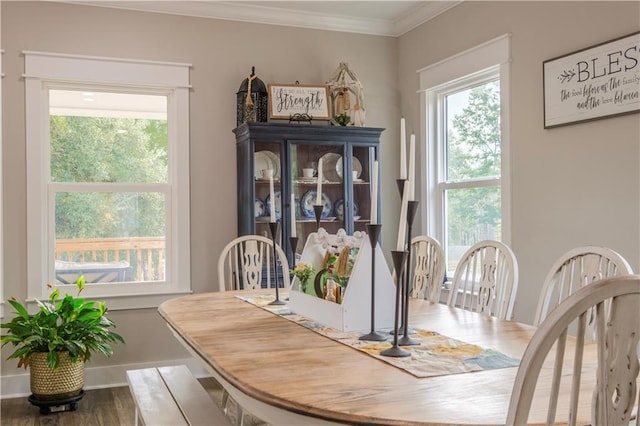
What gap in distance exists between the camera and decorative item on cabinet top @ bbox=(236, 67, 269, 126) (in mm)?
4109

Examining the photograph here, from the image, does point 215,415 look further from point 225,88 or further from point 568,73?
point 225,88

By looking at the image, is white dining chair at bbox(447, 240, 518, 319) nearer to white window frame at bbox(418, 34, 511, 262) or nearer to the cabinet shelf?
white window frame at bbox(418, 34, 511, 262)

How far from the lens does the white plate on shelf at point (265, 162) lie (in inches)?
161

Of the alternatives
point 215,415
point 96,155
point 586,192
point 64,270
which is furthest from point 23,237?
point 586,192

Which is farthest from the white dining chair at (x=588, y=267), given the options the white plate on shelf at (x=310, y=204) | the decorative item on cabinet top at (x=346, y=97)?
the decorative item on cabinet top at (x=346, y=97)

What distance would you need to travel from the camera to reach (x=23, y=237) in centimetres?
379

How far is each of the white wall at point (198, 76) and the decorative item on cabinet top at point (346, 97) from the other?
20 cm

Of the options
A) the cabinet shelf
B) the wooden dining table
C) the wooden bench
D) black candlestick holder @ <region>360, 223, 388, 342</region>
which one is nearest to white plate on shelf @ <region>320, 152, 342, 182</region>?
the cabinet shelf

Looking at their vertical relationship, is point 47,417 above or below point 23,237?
below

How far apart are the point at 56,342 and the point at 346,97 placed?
2484 mm

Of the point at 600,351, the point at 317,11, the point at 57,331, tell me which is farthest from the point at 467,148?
the point at 600,351

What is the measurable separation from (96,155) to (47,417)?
1.70 m

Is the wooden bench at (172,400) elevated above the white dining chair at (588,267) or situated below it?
below

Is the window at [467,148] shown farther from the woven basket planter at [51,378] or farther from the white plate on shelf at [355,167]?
the woven basket planter at [51,378]
